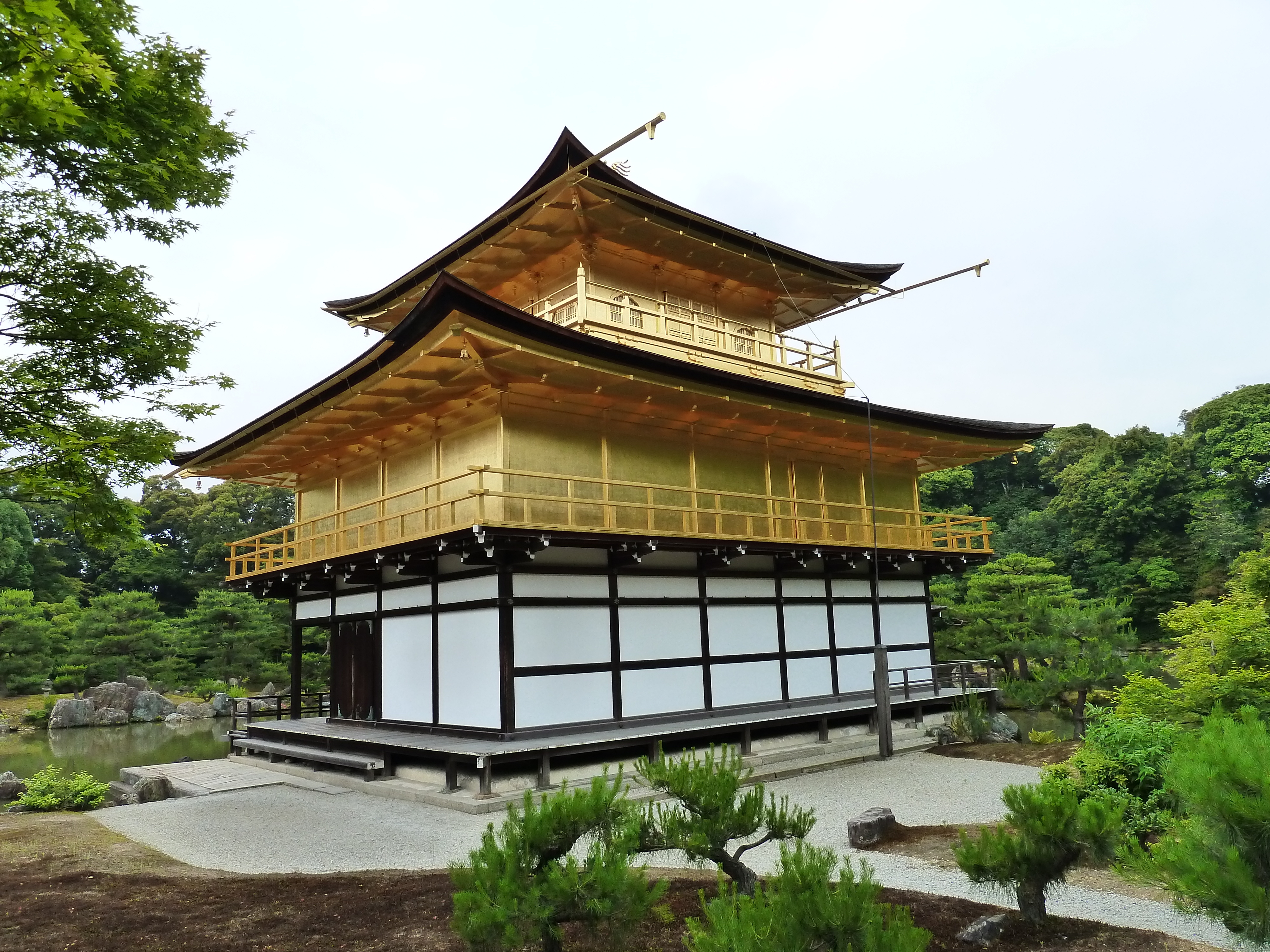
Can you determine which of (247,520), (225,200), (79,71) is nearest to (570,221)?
(225,200)

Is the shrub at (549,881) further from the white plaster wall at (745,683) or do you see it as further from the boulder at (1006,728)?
the boulder at (1006,728)

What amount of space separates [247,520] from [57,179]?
47.7 m

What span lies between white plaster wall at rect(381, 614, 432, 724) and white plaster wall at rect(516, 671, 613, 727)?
2439 millimetres

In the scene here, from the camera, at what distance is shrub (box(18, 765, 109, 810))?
12852 millimetres

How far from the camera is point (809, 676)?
1648 centimetres

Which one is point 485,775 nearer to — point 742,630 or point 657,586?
point 657,586

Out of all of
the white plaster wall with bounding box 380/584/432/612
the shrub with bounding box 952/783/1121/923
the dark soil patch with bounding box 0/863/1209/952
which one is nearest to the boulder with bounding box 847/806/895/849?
the dark soil patch with bounding box 0/863/1209/952

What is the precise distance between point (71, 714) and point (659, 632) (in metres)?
27.3

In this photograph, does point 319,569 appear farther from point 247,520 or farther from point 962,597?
point 247,520

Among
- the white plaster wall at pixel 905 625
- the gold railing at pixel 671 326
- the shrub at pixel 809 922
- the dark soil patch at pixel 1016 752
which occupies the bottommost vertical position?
the dark soil patch at pixel 1016 752

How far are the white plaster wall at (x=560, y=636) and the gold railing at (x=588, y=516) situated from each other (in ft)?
4.66

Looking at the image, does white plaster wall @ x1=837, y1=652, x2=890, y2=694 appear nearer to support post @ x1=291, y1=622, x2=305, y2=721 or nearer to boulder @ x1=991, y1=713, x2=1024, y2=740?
boulder @ x1=991, y1=713, x2=1024, y2=740

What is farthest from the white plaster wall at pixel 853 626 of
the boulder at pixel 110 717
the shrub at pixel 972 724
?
the boulder at pixel 110 717

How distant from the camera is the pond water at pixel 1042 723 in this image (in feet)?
58.2
